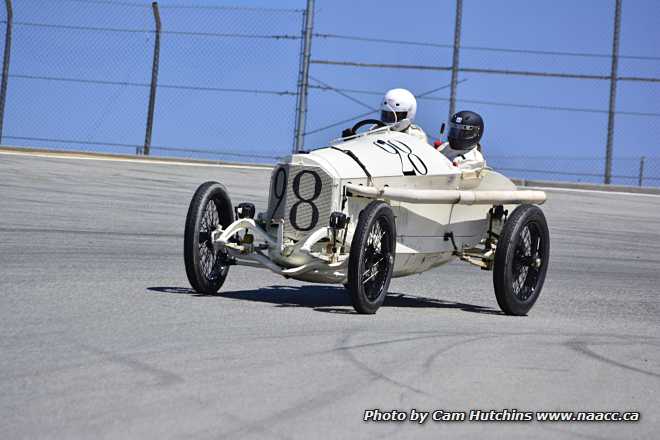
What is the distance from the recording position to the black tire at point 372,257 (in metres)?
9.35

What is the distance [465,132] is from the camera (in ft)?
39.4

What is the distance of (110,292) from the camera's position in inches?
392

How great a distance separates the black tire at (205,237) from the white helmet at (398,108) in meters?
1.83

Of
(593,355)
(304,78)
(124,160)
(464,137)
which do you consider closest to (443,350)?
(593,355)

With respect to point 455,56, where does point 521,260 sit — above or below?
below

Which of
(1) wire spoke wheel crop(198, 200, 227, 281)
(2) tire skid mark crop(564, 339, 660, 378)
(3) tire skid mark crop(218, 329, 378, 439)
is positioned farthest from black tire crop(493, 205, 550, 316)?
(3) tire skid mark crop(218, 329, 378, 439)

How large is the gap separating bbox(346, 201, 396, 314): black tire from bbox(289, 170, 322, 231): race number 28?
0.54 metres

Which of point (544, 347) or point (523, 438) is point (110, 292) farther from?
point (523, 438)

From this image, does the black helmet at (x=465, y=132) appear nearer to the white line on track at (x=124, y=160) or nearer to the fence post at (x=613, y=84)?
the fence post at (x=613, y=84)

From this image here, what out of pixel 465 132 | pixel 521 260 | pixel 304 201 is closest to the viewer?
pixel 304 201

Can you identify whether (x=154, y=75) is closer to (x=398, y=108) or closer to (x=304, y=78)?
(x=304, y=78)

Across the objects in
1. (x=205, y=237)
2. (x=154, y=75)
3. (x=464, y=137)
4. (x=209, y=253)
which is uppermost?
(x=154, y=75)

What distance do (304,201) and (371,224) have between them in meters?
0.80

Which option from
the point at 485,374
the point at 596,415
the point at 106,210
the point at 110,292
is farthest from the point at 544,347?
the point at 106,210
